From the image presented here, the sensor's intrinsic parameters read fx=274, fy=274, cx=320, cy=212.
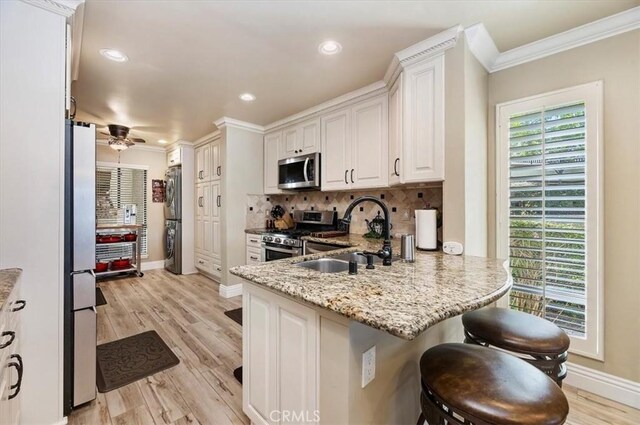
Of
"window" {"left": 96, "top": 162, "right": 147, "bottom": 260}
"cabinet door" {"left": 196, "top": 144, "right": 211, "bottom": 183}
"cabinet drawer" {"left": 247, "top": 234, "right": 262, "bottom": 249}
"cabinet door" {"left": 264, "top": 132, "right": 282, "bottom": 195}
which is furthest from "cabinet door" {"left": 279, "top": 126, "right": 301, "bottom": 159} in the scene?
"window" {"left": 96, "top": 162, "right": 147, "bottom": 260}

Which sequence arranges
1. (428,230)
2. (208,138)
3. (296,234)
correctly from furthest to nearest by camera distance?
1. (208,138)
2. (296,234)
3. (428,230)

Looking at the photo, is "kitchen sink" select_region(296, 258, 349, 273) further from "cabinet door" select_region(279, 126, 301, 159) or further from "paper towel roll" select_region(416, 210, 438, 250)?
"cabinet door" select_region(279, 126, 301, 159)

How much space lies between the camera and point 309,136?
355 centimetres

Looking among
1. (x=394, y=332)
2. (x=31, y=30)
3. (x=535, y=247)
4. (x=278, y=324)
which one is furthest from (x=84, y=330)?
(x=535, y=247)

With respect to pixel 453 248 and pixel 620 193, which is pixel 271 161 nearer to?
pixel 453 248

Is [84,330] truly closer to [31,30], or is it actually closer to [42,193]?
[42,193]

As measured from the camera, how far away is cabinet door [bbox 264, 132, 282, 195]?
13.4ft

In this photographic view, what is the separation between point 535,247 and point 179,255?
16.7ft

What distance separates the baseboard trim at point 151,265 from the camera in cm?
536

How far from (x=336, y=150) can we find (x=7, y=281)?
2.77m

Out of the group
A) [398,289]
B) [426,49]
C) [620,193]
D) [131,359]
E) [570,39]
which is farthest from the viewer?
[131,359]

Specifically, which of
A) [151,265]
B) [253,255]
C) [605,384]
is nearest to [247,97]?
[253,255]

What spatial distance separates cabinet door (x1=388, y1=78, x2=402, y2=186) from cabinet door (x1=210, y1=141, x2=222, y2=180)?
288cm

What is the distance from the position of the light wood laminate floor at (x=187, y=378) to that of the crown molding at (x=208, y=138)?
247 cm
